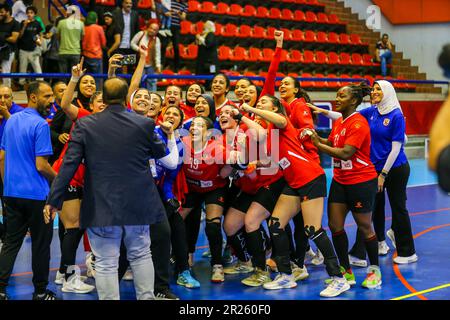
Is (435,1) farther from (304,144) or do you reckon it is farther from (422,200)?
(304,144)

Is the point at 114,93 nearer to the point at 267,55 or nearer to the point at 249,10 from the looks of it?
the point at 267,55

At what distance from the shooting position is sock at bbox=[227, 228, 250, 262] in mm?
6621

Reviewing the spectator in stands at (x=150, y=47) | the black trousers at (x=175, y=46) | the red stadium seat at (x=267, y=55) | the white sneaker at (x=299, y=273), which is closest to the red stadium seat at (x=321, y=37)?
the red stadium seat at (x=267, y=55)

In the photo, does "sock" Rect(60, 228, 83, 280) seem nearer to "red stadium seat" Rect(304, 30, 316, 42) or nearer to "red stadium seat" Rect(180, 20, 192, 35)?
"red stadium seat" Rect(180, 20, 192, 35)

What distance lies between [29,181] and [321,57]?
1554 cm

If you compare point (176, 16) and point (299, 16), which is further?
point (299, 16)

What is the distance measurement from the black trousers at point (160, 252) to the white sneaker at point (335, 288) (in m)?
1.38

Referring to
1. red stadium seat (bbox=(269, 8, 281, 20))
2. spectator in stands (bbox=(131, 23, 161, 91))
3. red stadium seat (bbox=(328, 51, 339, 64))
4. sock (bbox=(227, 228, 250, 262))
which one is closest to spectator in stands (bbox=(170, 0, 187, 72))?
spectator in stands (bbox=(131, 23, 161, 91))

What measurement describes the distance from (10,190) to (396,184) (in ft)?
12.9

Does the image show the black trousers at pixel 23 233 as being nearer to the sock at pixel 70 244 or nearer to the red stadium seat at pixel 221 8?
the sock at pixel 70 244

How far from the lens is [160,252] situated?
557 cm

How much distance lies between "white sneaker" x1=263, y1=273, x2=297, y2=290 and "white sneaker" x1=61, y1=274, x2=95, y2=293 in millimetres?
1618

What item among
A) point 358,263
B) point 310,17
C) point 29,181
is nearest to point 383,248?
point 358,263
